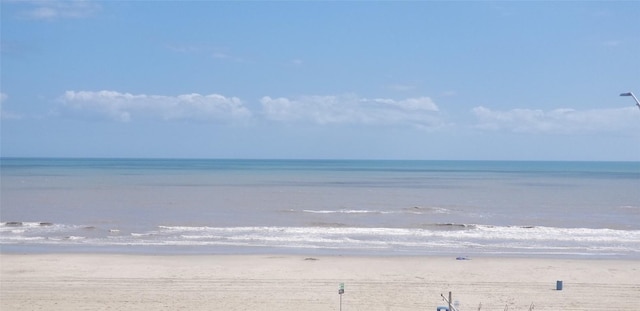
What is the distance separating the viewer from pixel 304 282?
19047 mm

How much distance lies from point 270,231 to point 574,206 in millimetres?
25943

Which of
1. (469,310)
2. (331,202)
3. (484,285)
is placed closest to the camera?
(469,310)

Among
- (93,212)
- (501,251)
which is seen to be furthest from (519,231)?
(93,212)

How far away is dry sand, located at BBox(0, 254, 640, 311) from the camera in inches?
654

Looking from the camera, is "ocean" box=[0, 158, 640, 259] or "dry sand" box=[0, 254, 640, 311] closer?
"dry sand" box=[0, 254, 640, 311]

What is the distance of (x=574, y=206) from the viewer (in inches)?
1861

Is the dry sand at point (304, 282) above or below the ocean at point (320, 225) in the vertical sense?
below

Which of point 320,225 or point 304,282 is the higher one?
point 320,225

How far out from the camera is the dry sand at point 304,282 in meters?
16.6

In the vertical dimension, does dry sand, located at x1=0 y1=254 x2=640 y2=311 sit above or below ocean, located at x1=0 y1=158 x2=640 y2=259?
below

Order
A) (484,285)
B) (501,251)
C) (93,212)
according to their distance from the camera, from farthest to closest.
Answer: (93,212) → (501,251) → (484,285)

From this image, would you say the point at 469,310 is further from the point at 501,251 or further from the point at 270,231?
the point at 270,231

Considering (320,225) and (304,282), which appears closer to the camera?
(304,282)

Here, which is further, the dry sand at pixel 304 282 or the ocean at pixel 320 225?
the ocean at pixel 320 225
